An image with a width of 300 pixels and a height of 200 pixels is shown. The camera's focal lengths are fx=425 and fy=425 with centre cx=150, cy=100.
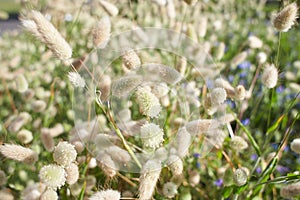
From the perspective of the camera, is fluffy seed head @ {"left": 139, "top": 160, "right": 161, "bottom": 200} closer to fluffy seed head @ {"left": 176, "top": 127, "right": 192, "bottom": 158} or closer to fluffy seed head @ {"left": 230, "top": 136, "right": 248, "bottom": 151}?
fluffy seed head @ {"left": 176, "top": 127, "right": 192, "bottom": 158}

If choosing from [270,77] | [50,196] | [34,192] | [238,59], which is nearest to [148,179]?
[50,196]

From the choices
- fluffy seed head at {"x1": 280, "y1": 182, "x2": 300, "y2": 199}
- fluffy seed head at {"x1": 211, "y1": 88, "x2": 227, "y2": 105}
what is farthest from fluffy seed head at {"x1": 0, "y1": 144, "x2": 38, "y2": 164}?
fluffy seed head at {"x1": 280, "y1": 182, "x2": 300, "y2": 199}

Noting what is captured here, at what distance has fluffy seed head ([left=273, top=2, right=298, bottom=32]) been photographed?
1.00 m

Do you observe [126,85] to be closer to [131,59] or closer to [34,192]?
[131,59]

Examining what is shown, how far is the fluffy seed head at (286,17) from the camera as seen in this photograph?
997 millimetres

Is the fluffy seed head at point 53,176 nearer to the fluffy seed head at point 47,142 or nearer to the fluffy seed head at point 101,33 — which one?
the fluffy seed head at point 47,142

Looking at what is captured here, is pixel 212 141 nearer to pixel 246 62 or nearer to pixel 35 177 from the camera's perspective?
pixel 35 177

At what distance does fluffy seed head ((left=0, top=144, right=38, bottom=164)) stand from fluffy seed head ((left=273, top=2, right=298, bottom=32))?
64 centimetres

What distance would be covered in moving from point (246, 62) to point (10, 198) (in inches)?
71.2

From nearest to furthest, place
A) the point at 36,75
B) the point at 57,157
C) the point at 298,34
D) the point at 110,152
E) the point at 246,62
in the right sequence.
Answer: the point at 57,157 → the point at 110,152 → the point at 36,75 → the point at 246,62 → the point at 298,34

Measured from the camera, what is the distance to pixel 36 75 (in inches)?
85.7

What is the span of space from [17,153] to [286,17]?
0.68 metres

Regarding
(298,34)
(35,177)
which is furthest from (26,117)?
(298,34)

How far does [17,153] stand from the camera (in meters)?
0.85
